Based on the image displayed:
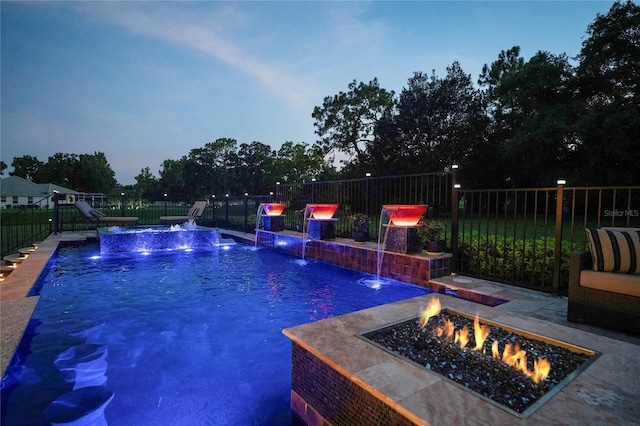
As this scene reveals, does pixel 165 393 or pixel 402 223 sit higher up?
pixel 402 223

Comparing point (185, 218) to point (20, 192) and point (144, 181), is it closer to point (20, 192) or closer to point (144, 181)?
point (20, 192)

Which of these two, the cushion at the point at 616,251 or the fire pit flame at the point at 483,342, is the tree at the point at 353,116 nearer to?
the cushion at the point at 616,251

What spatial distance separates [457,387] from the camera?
160cm

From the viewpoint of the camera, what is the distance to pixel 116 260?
768 centimetres

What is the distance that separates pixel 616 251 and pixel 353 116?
20.9 meters

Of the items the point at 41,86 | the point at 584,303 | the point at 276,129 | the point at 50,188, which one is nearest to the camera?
the point at 584,303

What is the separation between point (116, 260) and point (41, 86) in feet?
54.1

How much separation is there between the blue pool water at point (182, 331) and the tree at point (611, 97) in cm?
1368

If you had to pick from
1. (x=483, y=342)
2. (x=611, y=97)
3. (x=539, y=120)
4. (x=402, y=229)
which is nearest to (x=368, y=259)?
(x=402, y=229)

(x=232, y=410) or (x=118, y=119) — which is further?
(x=118, y=119)

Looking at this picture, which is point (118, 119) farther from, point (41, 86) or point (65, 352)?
point (65, 352)

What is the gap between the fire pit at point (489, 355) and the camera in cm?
174

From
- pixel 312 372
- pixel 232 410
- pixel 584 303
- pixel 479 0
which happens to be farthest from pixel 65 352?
pixel 479 0

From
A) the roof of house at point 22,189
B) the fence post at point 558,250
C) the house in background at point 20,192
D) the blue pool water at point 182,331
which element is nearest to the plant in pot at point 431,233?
the blue pool water at point 182,331
